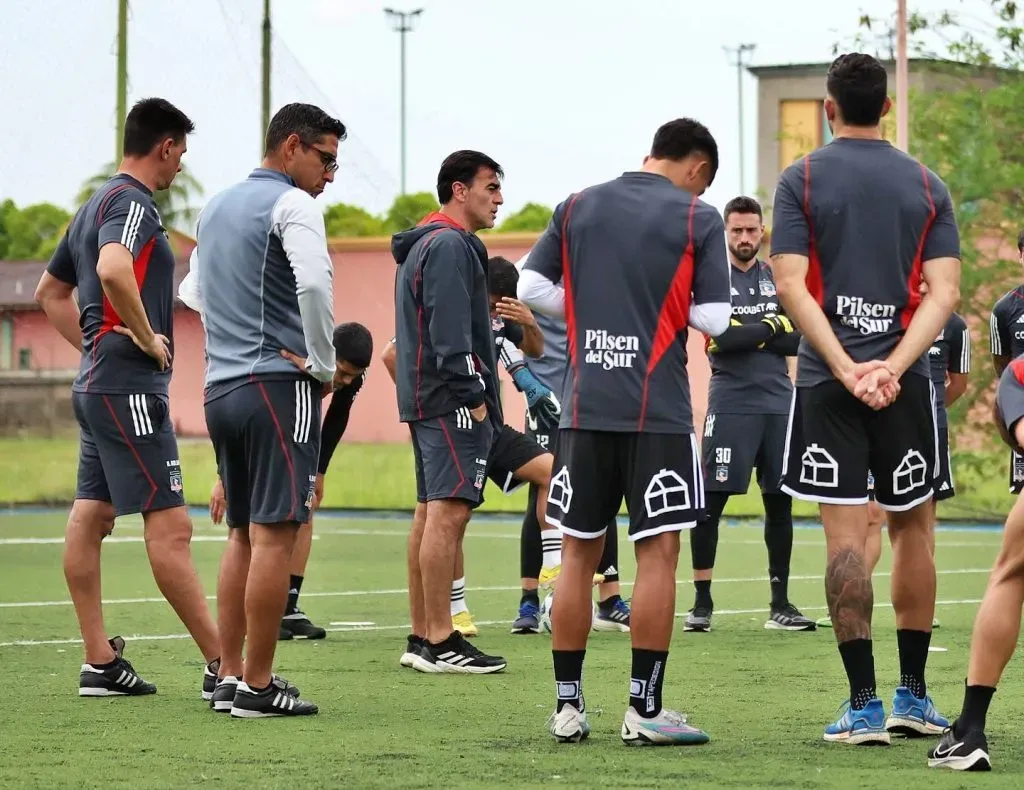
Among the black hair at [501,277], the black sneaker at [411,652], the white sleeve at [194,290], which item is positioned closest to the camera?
the white sleeve at [194,290]

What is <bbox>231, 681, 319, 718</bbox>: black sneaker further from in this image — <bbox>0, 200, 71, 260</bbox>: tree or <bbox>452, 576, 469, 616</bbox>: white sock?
<bbox>0, 200, 71, 260</bbox>: tree

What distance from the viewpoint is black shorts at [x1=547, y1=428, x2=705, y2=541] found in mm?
5750

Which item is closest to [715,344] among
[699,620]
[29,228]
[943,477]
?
[699,620]

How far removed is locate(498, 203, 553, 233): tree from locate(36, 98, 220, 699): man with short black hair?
3096 centimetres

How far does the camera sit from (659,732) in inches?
221

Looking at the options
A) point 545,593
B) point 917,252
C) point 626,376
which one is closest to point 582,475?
point 626,376

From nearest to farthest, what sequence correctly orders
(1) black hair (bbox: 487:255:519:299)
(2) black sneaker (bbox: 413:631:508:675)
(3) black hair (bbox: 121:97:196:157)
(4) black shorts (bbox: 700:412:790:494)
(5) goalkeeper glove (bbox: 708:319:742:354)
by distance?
(3) black hair (bbox: 121:97:196:157)
(2) black sneaker (bbox: 413:631:508:675)
(1) black hair (bbox: 487:255:519:299)
(5) goalkeeper glove (bbox: 708:319:742:354)
(4) black shorts (bbox: 700:412:790:494)

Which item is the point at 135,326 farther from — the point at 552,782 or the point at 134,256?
the point at 552,782

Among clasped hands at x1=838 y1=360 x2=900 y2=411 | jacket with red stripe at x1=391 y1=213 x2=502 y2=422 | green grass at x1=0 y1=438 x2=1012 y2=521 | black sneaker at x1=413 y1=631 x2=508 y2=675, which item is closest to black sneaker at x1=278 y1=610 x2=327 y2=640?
black sneaker at x1=413 y1=631 x2=508 y2=675

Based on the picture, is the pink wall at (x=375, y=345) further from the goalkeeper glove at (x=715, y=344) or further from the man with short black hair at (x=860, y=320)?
the man with short black hair at (x=860, y=320)

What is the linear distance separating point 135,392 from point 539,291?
1.82m

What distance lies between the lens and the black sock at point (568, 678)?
5.76 m

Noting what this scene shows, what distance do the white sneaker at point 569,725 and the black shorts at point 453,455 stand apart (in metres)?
2.18

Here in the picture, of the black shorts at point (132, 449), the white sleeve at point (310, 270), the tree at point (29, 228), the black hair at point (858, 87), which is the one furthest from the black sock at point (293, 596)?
the tree at point (29, 228)
